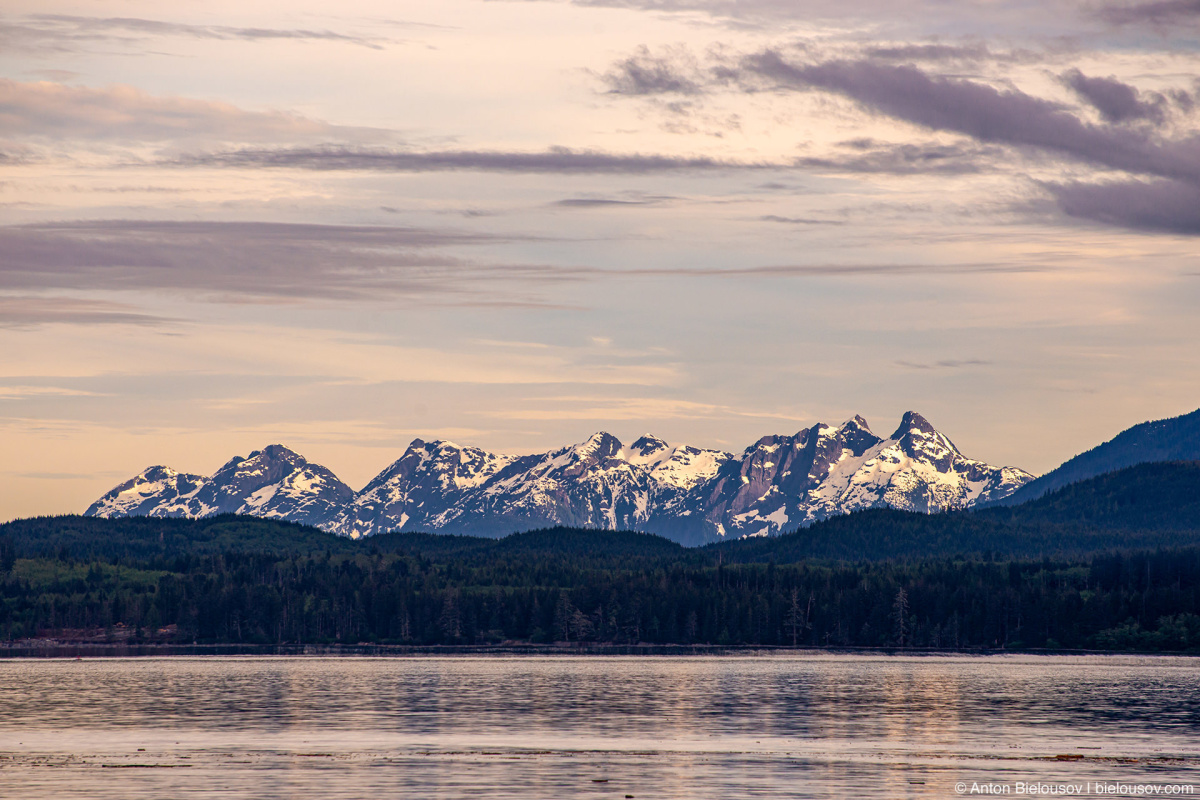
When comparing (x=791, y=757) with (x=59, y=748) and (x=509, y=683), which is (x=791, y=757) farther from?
(x=509, y=683)

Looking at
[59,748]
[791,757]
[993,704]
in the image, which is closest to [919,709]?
[993,704]

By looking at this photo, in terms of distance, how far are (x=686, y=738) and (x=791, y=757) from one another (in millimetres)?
14084

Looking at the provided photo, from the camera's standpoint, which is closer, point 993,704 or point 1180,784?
point 1180,784

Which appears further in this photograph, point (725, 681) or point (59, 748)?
point (725, 681)

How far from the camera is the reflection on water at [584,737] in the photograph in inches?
3147

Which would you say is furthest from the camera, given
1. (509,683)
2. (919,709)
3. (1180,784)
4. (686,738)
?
(509,683)

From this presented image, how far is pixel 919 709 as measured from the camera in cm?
13238

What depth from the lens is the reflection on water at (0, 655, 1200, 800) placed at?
79.9 m

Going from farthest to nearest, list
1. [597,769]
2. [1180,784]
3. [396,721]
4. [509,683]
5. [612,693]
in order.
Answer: [509,683], [612,693], [396,721], [597,769], [1180,784]

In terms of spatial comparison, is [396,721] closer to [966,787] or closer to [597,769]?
[597,769]

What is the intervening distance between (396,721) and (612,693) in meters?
38.9

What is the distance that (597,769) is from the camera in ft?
284

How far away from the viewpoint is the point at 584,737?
10619 cm

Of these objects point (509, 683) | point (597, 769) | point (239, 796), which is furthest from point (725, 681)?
point (239, 796)
